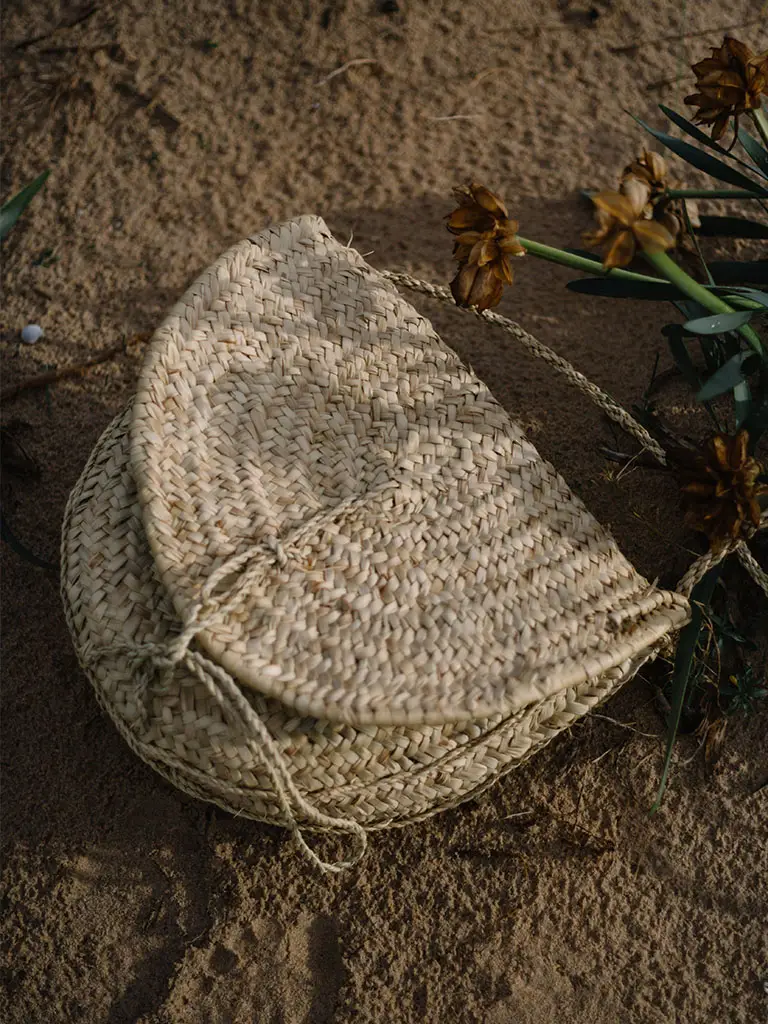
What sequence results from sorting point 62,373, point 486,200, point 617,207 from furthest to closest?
point 62,373
point 486,200
point 617,207

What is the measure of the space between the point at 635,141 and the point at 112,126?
1.22m

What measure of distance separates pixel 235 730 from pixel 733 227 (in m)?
A: 1.27

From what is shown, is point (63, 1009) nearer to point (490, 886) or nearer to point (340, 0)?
point (490, 886)

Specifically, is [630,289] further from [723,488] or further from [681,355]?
[723,488]

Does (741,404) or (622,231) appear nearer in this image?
(622,231)

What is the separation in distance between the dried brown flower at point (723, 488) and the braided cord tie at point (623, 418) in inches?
2.3

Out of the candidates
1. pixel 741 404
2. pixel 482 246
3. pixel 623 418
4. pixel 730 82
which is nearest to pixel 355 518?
Answer: pixel 482 246

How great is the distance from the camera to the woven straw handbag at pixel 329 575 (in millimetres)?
1100

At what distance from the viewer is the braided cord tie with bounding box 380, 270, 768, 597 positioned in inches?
50.0

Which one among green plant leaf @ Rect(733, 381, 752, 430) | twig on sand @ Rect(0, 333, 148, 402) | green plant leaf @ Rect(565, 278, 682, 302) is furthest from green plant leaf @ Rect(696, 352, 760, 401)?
twig on sand @ Rect(0, 333, 148, 402)

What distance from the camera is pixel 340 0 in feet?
7.45

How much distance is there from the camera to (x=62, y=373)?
1.79 metres

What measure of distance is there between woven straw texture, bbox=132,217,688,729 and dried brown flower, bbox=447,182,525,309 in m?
0.22

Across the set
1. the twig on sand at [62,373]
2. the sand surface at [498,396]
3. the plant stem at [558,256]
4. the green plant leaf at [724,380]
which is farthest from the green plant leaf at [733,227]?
the twig on sand at [62,373]
